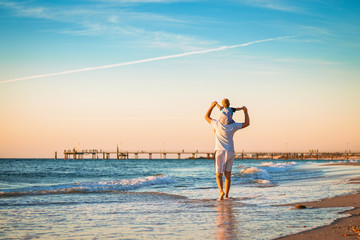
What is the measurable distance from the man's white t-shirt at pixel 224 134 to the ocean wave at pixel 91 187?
5.43 metres

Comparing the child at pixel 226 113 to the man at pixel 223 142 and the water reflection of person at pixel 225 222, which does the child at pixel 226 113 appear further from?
the water reflection of person at pixel 225 222

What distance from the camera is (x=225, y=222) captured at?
5.85 m

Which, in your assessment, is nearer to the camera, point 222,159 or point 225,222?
point 225,222

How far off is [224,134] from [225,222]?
2.82 m

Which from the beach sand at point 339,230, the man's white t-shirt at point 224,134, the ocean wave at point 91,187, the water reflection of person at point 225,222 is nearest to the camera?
the beach sand at point 339,230

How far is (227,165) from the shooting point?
8.55 metres

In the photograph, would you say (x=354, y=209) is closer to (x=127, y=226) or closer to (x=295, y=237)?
(x=295, y=237)

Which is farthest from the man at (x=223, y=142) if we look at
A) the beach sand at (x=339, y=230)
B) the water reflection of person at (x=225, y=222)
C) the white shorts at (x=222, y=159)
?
the beach sand at (x=339, y=230)

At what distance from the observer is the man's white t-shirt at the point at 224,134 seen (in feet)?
27.3

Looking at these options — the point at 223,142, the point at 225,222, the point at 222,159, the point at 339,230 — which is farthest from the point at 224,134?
the point at 339,230

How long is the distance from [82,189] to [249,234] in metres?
8.58

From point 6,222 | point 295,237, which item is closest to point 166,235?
point 295,237

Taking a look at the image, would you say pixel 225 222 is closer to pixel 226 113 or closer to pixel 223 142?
pixel 223 142

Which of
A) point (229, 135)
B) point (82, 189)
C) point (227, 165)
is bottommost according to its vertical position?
point (82, 189)
